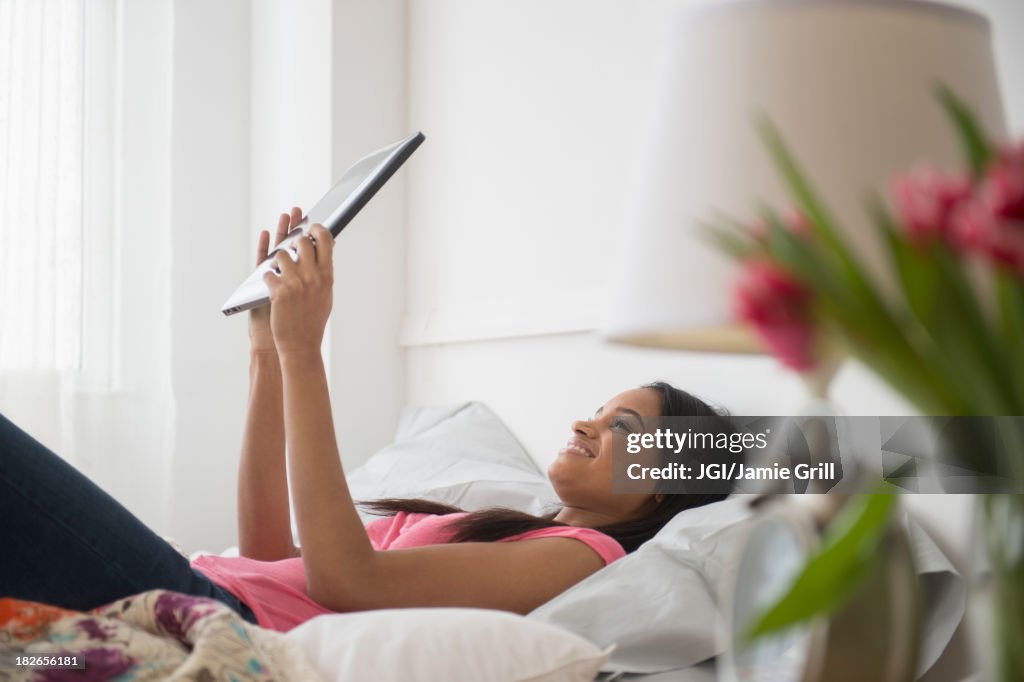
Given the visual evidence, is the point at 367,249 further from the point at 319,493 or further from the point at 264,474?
the point at 319,493

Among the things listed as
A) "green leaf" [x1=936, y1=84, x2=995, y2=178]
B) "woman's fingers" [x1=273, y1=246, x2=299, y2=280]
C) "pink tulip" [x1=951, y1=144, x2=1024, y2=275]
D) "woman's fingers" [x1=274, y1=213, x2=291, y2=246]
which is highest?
"woman's fingers" [x1=274, y1=213, x2=291, y2=246]

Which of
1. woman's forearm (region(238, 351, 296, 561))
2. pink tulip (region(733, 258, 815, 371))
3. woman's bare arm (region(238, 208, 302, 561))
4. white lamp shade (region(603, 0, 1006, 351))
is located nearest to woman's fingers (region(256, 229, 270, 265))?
woman's bare arm (region(238, 208, 302, 561))

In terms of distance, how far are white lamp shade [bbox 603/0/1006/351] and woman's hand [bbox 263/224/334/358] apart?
0.65 metres

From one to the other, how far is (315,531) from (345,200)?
47 centimetres

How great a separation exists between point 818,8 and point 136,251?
2542 mm

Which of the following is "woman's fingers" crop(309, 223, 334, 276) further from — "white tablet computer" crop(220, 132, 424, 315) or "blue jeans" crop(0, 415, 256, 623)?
"blue jeans" crop(0, 415, 256, 623)

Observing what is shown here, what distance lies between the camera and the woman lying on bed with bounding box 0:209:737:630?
3.23 feet

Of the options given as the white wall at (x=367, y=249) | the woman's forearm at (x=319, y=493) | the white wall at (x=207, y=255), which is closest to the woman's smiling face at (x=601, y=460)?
the woman's forearm at (x=319, y=493)

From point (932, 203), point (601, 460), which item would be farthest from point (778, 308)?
point (601, 460)

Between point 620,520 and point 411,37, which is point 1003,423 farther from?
point 411,37

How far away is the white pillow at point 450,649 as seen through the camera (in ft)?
2.70

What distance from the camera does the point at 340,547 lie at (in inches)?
42.8

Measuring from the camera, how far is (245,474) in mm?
1509

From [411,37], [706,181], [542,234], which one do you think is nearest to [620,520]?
[542,234]
